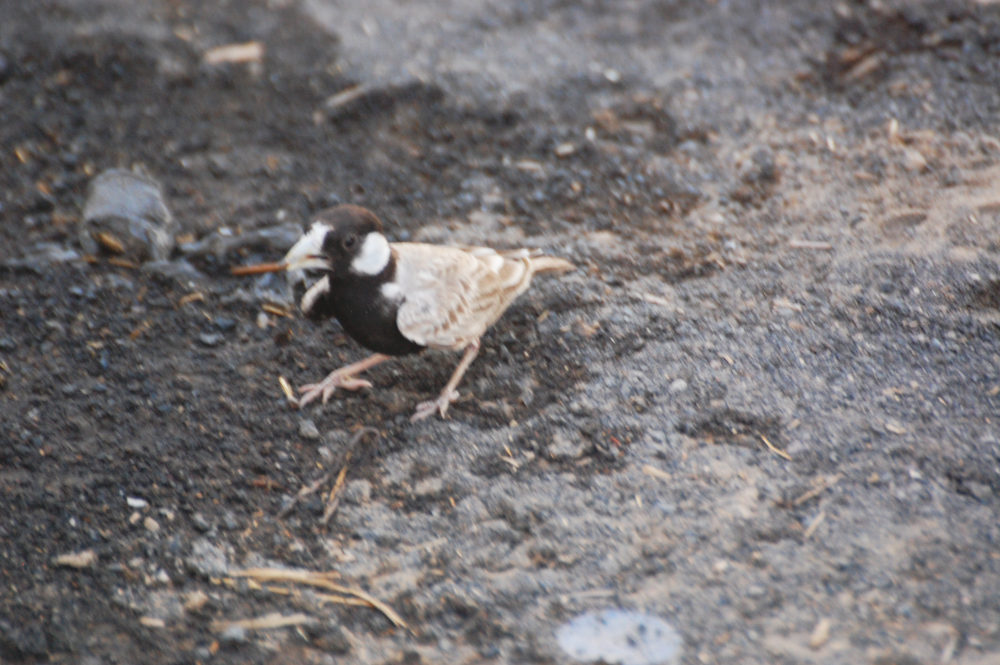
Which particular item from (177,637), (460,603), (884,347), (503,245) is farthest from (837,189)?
(177,637)

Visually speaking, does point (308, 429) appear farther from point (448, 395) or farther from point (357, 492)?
point (448, 395)

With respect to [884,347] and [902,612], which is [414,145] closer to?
[884,347]

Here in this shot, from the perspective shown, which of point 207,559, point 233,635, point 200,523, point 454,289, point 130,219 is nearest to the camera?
point 233,635

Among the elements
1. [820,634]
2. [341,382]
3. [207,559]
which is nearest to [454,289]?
[341,382]

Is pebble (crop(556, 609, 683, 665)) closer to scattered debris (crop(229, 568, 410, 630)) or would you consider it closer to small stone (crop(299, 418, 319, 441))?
scattered debris (crop(229, 568, 410, 630))

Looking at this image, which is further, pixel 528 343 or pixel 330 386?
pixel 528 343

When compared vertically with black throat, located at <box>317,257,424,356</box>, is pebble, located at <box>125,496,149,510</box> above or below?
below

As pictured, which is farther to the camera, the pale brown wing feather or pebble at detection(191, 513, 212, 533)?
the pale brown wing feather

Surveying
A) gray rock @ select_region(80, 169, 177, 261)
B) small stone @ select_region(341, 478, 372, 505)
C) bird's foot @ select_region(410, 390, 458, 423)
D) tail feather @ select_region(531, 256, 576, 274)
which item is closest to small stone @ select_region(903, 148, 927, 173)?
tail feather @ select_region(531, 256, 576, 274)
